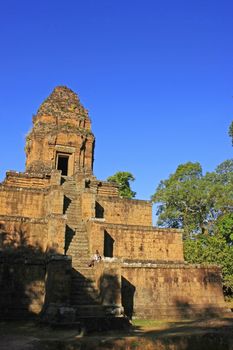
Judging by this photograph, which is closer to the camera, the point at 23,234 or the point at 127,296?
the point at 127,296

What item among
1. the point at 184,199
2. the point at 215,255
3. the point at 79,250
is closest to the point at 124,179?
the point at 184,199

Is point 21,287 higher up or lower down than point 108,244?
lower down

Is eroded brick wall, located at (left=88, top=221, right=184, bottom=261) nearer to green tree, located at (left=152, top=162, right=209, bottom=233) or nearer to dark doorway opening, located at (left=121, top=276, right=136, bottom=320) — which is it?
dark doorway opening, located at (left=121, top=276, right=136, bottom=320)

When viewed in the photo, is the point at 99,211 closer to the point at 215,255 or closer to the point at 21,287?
the point at 21,287

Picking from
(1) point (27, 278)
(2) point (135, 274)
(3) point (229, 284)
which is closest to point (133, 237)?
(2) point (135, 274)

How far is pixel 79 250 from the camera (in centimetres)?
1648

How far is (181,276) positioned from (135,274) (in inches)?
79.7

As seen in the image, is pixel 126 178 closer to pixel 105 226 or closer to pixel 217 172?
pixel 217 172

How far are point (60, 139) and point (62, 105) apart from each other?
104 inches

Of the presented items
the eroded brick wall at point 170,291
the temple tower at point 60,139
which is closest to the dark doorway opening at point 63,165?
the temple tower at point 60,139

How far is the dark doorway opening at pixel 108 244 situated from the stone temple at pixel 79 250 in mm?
46

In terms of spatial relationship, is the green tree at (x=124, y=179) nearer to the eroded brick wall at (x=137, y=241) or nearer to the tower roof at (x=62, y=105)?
the tower roof at (x=62, y=105)

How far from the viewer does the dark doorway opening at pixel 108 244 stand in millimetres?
17480

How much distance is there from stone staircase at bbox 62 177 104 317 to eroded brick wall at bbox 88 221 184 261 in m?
0.69
